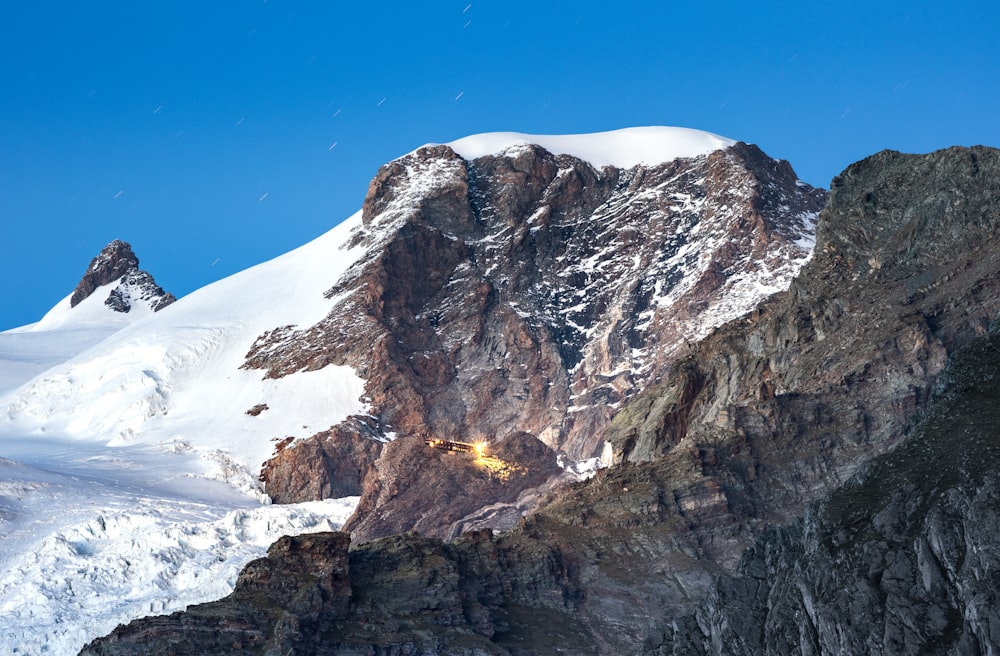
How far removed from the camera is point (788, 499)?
132 m

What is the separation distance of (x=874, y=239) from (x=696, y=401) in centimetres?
1988

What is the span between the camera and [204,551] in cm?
15912

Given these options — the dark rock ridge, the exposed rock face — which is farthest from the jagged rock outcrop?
the exposed rock face

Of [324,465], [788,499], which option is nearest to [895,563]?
[788,499]

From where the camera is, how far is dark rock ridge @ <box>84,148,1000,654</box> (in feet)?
272

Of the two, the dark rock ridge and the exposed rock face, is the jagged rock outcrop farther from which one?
the exposed rock face

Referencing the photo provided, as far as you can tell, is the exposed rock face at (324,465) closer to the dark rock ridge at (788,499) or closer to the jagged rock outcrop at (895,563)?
the dark rock ridge at (788,499)

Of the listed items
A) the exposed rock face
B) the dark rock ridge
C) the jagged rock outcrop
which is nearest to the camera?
the jagged rock outcrop

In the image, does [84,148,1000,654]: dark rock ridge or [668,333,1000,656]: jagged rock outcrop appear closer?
[668,333,1000,656]: jagged rock outcrop

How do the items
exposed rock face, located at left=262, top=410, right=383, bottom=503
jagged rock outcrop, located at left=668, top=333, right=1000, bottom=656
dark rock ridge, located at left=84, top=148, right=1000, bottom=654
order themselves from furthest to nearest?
exposed rock face, located at left=262, top=410, right=383, bottom=503, dark rock ridge, located at left=84, top=148, right=1000, bottom=654, jagged rock outcrop, located at left=668, top=333, right=1000, bottom=656

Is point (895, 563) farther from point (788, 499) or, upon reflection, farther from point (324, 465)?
point (324, 465)

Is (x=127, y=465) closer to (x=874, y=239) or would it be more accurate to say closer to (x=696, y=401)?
(x=696, y=401)

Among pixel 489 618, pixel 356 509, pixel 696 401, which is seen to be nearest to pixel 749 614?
pixel 489 618

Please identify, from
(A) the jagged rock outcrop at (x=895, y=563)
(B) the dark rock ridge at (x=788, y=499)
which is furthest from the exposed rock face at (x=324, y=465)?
(A) the jagged rock outcrop at (x=895, y=563)
